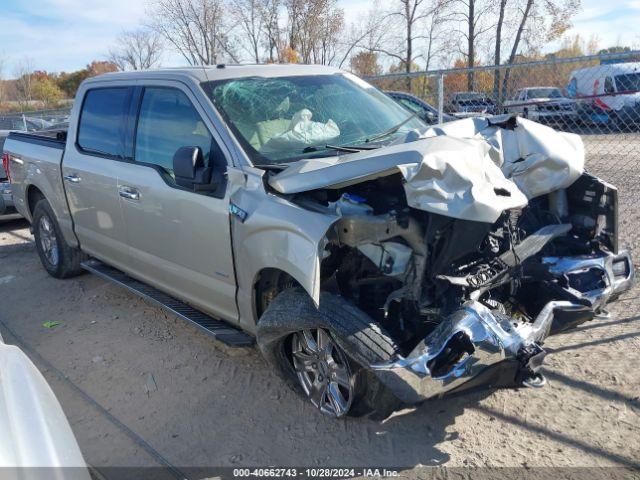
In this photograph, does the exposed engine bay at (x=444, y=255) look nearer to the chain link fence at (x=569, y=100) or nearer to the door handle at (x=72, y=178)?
the chain link fence at (x=569, y=100)

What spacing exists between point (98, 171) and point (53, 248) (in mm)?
1953

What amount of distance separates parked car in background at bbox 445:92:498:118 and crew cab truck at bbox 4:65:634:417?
388 centimetres

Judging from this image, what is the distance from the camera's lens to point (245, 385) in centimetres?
391

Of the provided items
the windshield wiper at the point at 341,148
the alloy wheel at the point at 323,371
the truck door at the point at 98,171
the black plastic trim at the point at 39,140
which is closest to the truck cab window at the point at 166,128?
the truck door at the point at 98,171

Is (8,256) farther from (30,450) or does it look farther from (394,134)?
(30,450)

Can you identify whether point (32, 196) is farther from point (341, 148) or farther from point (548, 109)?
point (548, 109)

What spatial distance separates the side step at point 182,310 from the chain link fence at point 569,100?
10.9 feet

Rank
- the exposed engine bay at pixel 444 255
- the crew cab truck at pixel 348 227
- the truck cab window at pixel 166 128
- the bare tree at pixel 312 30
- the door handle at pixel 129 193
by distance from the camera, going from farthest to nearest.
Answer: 1. the bare tree at pixel 312 30
2. the door handle at pixel 129 193
3. the truck cab window at pixel 166 128
4. the exposed engine bay at pixel 444 255
5. the crew cab truck at pixel 348 227

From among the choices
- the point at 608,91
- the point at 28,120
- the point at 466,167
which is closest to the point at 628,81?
the point at 608,91

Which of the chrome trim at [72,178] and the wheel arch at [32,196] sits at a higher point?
the chrome trim at [72,178]

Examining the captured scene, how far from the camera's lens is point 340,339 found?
2980 mm

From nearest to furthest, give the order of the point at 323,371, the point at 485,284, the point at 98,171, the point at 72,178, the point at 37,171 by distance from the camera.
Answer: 1. the point at 485,284
2. the point at 323,371
3. the point at 98,171
4. the point at 72,178
5. the point at 37,171

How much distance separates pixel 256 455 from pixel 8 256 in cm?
580

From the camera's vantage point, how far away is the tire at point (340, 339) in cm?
292
